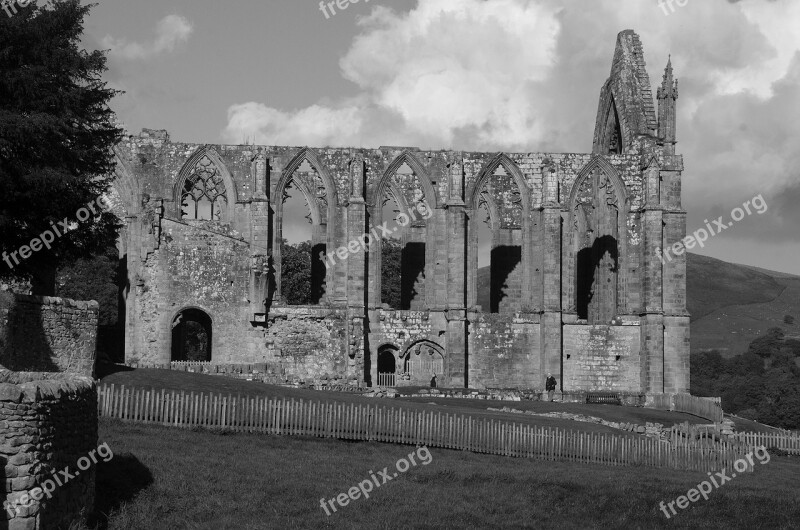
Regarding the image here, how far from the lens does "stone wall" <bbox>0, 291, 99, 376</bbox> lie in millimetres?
28297

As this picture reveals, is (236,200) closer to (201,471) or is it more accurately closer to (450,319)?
(450,319)

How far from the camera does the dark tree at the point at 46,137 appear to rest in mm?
31672

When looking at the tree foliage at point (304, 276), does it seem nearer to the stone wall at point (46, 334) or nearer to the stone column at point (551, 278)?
the stone column at point (551, 278)

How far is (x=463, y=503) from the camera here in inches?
918

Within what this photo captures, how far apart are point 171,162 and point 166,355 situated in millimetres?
8996

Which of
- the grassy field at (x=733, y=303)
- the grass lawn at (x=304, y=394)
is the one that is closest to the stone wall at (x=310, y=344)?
the grass lawn at (x=304, y=394)

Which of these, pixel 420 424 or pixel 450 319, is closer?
pixel 420 424

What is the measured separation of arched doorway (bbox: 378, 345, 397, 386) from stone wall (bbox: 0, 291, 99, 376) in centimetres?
2256

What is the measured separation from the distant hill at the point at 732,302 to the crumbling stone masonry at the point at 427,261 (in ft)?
269

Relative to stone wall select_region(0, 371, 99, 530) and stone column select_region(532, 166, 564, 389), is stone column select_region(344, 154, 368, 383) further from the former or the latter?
stone wall select_region(0, 371, 99, 530)

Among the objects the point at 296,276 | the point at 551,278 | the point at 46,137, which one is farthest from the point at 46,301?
the point at 296,276

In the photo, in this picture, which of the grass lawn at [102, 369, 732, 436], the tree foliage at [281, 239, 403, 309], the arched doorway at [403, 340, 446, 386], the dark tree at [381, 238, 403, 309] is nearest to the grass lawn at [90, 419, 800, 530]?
the grass lawn at [102, 369, 732, 436]

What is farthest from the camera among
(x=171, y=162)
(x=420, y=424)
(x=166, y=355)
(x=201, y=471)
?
(x=171, y=162)

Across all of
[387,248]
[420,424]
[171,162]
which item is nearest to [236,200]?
[171,162]
